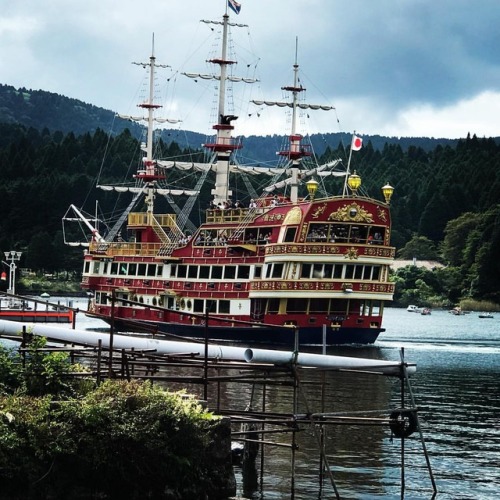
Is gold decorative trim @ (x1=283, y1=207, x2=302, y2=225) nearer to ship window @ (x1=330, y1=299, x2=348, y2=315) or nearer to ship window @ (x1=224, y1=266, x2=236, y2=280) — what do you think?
ship window @ (x1=330, y1=299, x2=348, y2=315)

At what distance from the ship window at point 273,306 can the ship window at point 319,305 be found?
6.10ft

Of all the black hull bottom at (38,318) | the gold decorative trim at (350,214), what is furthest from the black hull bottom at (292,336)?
the black hull bottom at (38,318)

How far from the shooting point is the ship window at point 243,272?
68.8 metres

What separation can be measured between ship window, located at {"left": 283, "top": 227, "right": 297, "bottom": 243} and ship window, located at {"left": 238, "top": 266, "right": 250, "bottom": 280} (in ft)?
13.6

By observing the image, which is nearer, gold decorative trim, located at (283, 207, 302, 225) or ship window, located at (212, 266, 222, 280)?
gold decorative trim, located at (283, 207, 302, 225)

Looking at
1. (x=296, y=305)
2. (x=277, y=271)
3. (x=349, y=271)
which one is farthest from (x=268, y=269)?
(x=349, y=271)

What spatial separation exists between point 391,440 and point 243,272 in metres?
41.8

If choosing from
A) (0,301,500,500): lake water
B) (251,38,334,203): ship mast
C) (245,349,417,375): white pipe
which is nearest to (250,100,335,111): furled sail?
(251,38,334,203): ship mast

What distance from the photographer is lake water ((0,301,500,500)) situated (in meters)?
24.8

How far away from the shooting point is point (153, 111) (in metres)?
93.4

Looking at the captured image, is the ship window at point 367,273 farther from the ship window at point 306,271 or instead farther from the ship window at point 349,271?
the ship window at point 306,271

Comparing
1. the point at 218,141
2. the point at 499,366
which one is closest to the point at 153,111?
the point at 218,141

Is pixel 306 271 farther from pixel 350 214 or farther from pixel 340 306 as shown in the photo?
pixel 350 214

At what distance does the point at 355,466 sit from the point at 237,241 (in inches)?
1674
